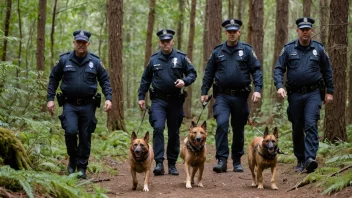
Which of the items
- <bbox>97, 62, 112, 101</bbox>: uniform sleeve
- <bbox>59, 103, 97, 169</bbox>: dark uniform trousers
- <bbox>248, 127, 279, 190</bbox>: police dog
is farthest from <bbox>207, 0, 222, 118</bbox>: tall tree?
<bbox>248, 127, 279, 190</bbox>: police dog

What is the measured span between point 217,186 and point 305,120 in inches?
74.7

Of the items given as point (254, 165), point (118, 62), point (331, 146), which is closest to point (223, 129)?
point (254, 165)

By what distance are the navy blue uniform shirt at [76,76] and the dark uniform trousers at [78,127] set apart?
23cm

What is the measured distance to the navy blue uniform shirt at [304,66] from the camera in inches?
302

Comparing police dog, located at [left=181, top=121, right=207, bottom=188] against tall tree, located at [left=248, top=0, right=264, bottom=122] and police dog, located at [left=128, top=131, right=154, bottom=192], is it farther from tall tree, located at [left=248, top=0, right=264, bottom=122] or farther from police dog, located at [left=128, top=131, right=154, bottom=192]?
tall tree, located at [left=248, top=0, right=264, bottom=122]

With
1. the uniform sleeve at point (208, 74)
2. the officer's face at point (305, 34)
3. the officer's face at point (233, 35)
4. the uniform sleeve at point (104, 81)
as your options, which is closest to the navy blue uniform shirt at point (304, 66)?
the officer's face at point (305, 34)

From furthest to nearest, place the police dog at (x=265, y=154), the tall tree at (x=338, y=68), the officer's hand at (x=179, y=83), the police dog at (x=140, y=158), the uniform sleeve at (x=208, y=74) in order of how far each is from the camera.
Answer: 1. the tall tree at (x=338, y=68)
2. the uniform sleeve at (x=208, y=74)
3. the officer's hand at (x=179, y=83)
4. the police dog at (x=140, y=158)
5. the police dog at (x=265, y=154)

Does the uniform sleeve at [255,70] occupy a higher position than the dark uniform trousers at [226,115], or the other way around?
the uniform sleeve at [255,70]

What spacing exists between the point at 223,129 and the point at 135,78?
3211 cm

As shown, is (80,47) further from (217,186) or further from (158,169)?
(217,186)

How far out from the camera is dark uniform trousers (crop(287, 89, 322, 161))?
7.52 m

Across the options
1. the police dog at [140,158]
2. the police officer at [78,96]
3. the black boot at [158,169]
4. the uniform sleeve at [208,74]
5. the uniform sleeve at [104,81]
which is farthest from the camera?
the uniform sleeve at [208,74]

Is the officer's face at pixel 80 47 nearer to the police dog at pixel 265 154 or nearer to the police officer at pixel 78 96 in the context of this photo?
the police officer at pixel 78 96

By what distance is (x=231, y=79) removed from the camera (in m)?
8.42
